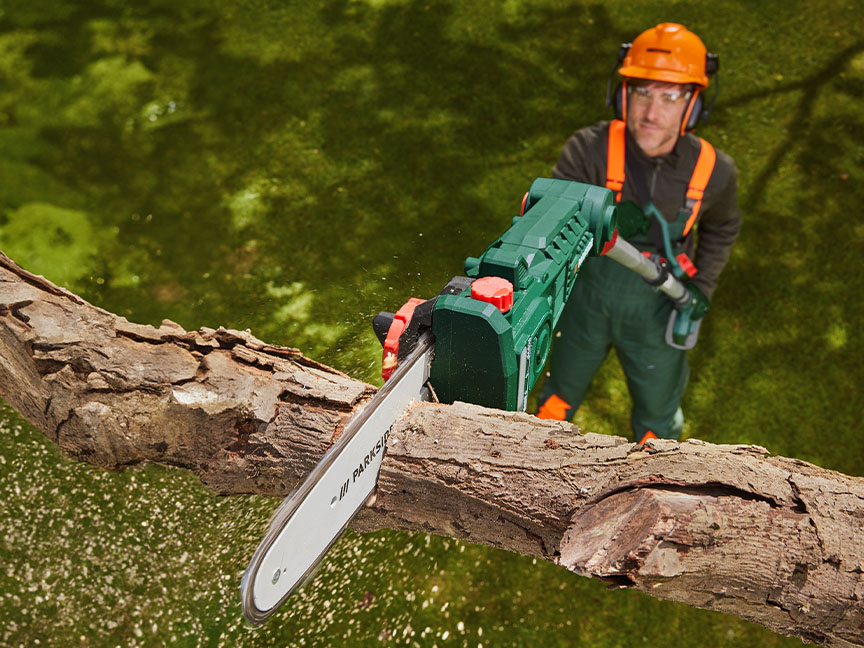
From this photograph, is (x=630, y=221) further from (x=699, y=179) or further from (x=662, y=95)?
(x=662, y=95)

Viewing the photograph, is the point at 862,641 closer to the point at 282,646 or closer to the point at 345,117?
the point at 282,646

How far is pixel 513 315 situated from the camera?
192cm

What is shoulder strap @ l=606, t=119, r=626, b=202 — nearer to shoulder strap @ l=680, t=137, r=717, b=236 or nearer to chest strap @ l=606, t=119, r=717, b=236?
chest strap @ l=606, t=119, r=717, b=236

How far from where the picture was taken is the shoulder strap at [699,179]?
3.22 m

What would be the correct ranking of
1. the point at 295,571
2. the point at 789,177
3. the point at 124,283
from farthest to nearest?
the point at 789,177 → the point at 124,283 → the point at 295,571

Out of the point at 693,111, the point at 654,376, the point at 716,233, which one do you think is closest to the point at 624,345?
the point at 654,376

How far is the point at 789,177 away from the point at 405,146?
2725mm

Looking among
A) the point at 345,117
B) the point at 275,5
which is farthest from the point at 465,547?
the point at 275,5

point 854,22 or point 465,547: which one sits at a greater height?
point 854,22

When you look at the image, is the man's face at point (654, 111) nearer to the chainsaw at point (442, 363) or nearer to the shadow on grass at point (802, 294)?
the chainsaw at point (442, 363)

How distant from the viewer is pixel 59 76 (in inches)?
229

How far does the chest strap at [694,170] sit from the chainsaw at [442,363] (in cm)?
97

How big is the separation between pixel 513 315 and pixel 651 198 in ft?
5.38

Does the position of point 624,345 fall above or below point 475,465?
below
